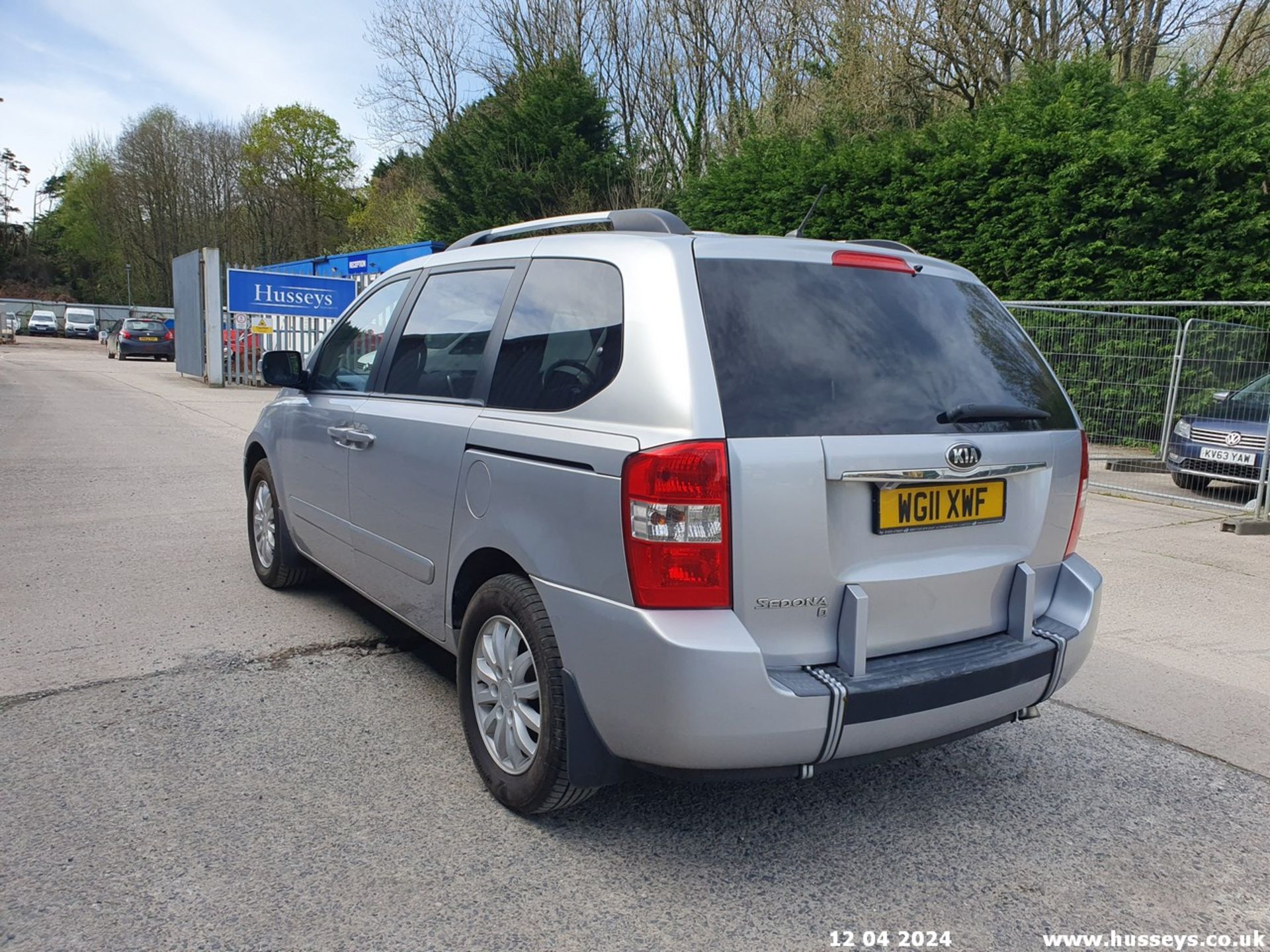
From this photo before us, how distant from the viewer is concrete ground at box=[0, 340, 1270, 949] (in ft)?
7.89

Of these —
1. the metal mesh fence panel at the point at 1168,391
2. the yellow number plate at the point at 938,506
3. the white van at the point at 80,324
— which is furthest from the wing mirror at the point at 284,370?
the white van at the point at 80,324

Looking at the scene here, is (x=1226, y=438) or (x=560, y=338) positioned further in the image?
(x=1226, y=438)

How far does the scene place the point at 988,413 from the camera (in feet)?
9.28

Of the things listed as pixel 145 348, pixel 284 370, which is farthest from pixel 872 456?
pixel 145 348

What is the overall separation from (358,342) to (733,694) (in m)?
2.81

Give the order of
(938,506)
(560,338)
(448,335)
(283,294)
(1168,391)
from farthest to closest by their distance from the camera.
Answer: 1. (283,294)
2. (1168,391)
3. (448,335)
4. (560,338)
5. (938,506)

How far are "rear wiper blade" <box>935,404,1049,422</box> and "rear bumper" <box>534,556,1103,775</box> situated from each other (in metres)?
0.68

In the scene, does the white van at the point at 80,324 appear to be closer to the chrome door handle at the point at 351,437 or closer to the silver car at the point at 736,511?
the chrome door handle at the point at 351,437

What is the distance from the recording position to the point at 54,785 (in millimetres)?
2996

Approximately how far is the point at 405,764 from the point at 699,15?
26.6 meters

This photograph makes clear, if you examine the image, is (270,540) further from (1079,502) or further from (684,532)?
(1079,502)

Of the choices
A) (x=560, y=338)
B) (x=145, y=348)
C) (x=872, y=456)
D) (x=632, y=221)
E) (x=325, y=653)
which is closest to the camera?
(x=872, y=456)

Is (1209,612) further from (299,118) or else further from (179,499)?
(299,118)

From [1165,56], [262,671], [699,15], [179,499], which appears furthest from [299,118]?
[262,671]
